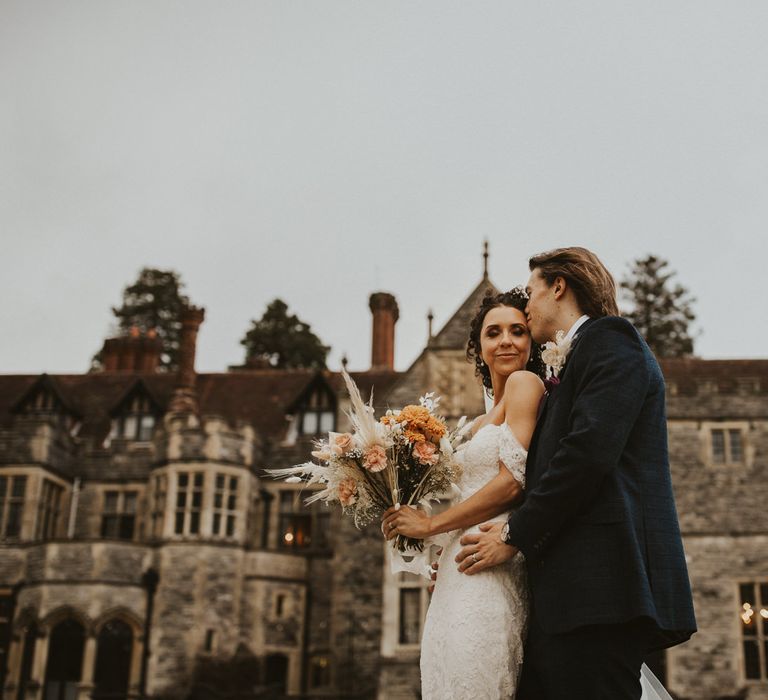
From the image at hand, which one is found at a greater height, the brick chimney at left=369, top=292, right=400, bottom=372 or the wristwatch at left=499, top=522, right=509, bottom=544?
the brick chimney at left=369, top=292, right=400, bottom=372

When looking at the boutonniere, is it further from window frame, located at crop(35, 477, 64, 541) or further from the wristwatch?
window frame, located at crop(35, 477, 64, 541)

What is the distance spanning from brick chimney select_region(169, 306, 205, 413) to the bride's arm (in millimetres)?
19687

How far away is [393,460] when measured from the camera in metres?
4.02

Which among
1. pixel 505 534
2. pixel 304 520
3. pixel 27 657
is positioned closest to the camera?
pixel 505 534

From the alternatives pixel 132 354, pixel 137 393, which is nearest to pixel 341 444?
pixel 137 393

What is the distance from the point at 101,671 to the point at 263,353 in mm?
19751

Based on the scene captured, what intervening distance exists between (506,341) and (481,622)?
125 centimetres

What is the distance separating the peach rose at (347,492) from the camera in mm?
4102

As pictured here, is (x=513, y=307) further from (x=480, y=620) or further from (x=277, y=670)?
(x=277, y=670)

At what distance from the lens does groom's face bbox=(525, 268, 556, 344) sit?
390 centimetres

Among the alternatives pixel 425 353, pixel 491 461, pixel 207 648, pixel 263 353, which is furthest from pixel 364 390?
pixel 491 461

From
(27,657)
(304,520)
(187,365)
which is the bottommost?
(27,657)

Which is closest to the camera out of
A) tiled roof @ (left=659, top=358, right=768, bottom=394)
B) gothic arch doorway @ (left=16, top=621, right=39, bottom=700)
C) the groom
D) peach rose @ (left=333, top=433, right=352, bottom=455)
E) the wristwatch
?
the groom

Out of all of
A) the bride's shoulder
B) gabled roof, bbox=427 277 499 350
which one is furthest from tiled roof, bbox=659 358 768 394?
the bride's shoulder
